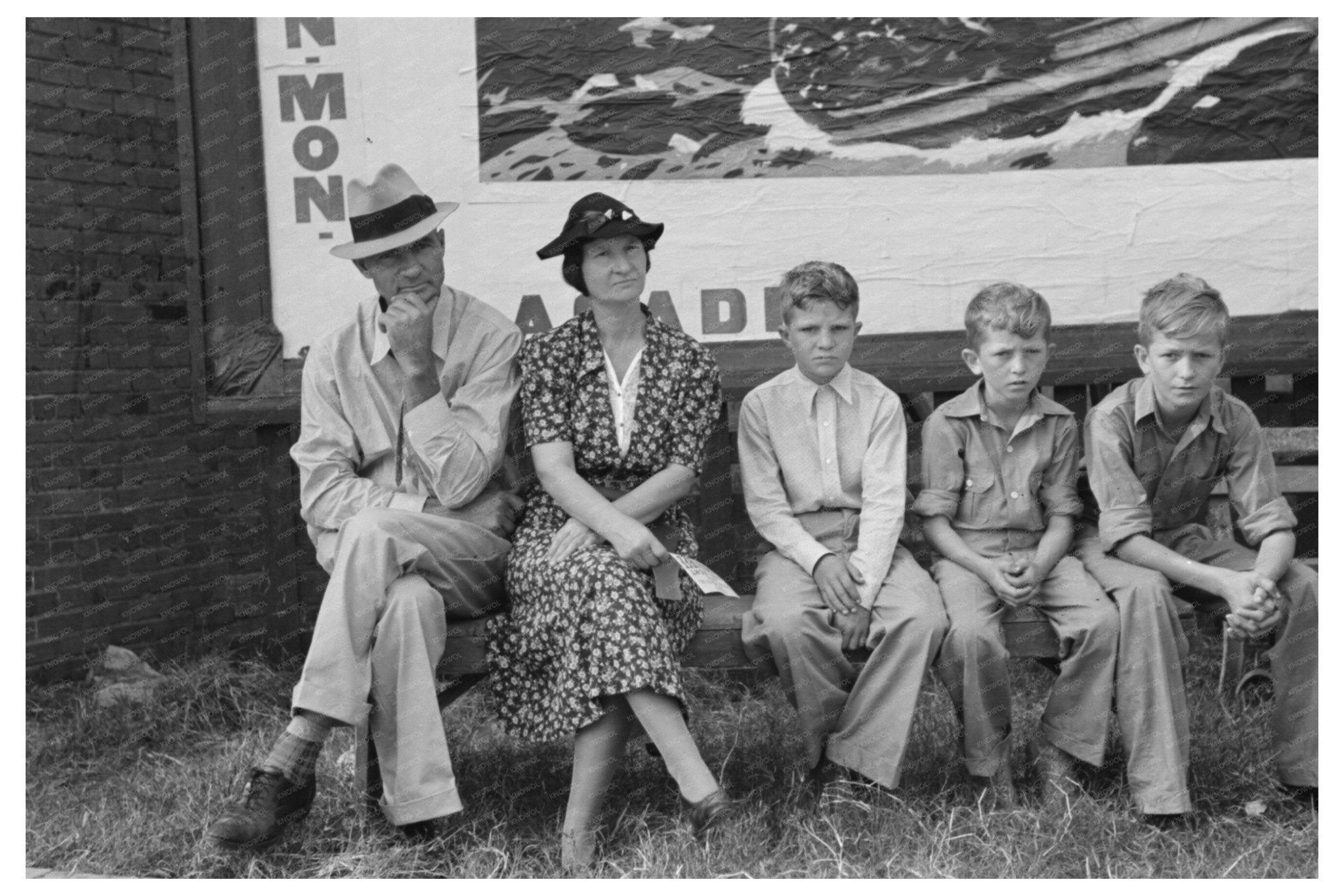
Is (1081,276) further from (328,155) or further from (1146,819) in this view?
(328,155)

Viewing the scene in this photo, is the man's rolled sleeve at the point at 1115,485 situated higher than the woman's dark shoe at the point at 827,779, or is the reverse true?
the man's rolled sleeve at the point at 1115,485

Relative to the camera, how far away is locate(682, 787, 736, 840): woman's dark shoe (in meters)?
3.14

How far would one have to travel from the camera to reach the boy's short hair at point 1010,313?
12.1 ft

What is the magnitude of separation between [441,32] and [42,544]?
8.95ft

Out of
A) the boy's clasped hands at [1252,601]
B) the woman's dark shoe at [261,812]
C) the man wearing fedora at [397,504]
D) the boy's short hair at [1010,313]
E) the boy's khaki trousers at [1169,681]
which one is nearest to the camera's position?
the woman's dark shoe at [261,812]

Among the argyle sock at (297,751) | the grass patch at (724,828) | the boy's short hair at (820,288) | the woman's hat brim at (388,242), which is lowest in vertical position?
the grass patch at (724,828)

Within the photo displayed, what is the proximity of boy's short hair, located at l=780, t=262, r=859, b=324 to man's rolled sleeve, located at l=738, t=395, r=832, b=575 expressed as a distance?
13.2 inches

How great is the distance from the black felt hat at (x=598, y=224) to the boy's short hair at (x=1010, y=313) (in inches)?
38.2

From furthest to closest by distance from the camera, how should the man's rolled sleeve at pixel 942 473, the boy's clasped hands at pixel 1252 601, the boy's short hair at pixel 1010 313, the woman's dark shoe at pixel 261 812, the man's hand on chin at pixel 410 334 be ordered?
the man's rolled sleeve at pixel 942 473
the boy's short hair at pixel 1010 313
the man's hand on chin at pixel 410 334
the boy's clasped hands at pixel 1252 601
the woman's dark shoe at pixel 261 812

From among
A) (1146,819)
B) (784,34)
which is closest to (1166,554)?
(1146,819)

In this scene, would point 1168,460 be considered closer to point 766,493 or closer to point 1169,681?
point 1169,681

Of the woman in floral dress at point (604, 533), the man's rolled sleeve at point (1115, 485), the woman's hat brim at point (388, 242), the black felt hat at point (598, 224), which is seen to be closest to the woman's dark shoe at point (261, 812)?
the woman in floral dress at point (604, 533)

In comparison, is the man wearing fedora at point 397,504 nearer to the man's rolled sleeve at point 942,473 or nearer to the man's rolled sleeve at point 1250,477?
the man's rolled sleeve at point 942,473

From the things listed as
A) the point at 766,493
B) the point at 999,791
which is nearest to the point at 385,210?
the point at 766,493
